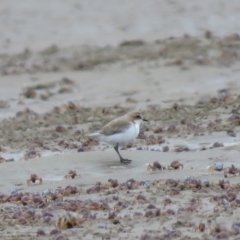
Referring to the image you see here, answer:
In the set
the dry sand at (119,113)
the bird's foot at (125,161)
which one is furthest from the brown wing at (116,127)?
the bird's foot at (125,161)

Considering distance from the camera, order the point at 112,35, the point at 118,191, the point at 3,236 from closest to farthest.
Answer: the point at 3,236 < the point at 118,191 < the point at 112,35

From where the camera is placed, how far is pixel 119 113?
14.7 m

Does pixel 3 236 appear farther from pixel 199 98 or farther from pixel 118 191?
pixel 199 98

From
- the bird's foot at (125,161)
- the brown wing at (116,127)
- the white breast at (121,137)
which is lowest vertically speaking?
the bird's foot at (125,161)

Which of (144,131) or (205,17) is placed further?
(205,17)

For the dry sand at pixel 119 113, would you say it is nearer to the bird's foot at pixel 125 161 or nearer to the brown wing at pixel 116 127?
the bird's foot at pixel 125 161

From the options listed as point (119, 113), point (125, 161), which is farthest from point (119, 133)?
point (119, 113)

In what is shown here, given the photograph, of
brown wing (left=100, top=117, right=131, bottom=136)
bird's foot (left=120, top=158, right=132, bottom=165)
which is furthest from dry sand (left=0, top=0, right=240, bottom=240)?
brown wing (left=100, top=117, right=131, bottom=136)

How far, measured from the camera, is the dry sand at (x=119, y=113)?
8719mm

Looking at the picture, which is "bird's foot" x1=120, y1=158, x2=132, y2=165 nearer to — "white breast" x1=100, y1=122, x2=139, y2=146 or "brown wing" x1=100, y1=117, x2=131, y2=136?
"white breast" x1=100, y1=122, x2=139, y2=146

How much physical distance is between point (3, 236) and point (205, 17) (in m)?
12.5

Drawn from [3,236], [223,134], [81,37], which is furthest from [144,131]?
[81,37]

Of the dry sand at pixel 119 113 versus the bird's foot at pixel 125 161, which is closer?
the dry sand at pixel 119 113

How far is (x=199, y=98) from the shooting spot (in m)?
15.3
